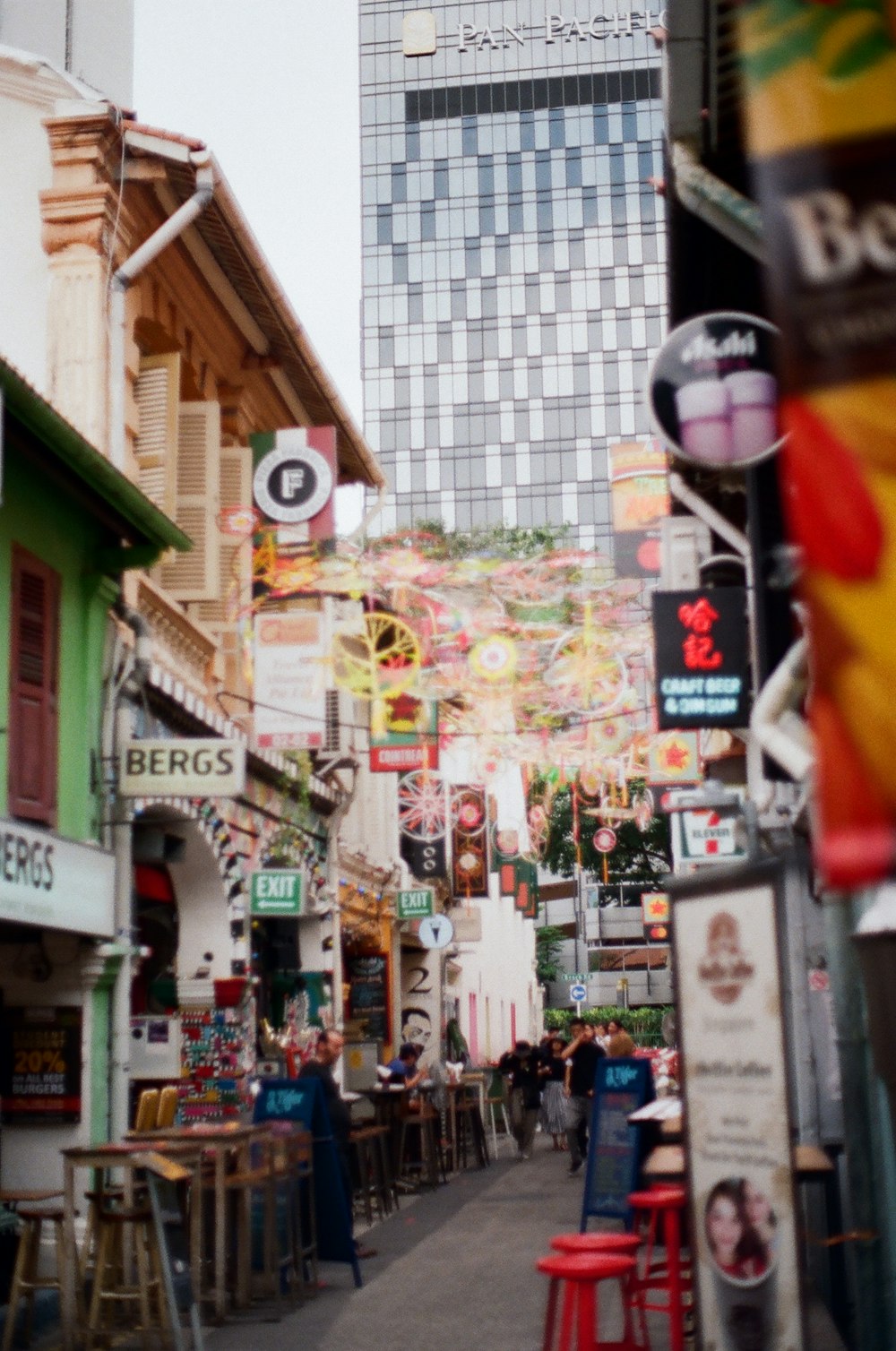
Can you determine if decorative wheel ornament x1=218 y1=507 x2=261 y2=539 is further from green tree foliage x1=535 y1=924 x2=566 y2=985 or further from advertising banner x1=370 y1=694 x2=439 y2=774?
green tree foliage x1=535 y1=924 x2=566 y2=985

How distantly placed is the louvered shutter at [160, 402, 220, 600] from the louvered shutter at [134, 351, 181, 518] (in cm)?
83

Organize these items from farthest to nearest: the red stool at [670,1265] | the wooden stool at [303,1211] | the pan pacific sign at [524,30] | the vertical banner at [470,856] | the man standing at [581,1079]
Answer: the pan pacific sign at [524,30] < the vertical banner at [470,856] < the man standing at [581,1079] < the wooden stool at [303,1211] < the red stool at [670,1265]

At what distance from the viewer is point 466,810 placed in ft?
102

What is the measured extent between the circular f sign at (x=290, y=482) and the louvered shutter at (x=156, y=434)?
98cm

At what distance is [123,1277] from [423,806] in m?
19.6

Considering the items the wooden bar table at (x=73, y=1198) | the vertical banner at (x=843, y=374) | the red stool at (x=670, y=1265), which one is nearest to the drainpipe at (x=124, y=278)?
the wooden bar table at (x=73, y=1198)

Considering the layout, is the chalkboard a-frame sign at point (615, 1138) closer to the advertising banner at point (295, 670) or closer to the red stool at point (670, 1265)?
the red stool at point (670, 1265)

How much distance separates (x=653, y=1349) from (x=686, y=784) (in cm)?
1425

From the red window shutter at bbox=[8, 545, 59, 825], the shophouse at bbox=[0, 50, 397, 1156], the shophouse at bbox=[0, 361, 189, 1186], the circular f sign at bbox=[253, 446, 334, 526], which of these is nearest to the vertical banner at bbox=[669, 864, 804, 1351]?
the shophouse at bbox=[0, 361, 189, 1186]

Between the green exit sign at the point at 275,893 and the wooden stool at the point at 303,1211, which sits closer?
the wooden stool at the point at 303,1211

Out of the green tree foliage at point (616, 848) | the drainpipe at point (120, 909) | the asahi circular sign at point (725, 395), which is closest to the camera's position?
the asahi circular sign at point (725, 395)

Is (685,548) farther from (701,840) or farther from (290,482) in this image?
(701,840)

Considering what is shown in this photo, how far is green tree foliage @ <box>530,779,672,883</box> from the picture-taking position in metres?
45.8

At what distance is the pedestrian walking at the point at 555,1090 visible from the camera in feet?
85.1
